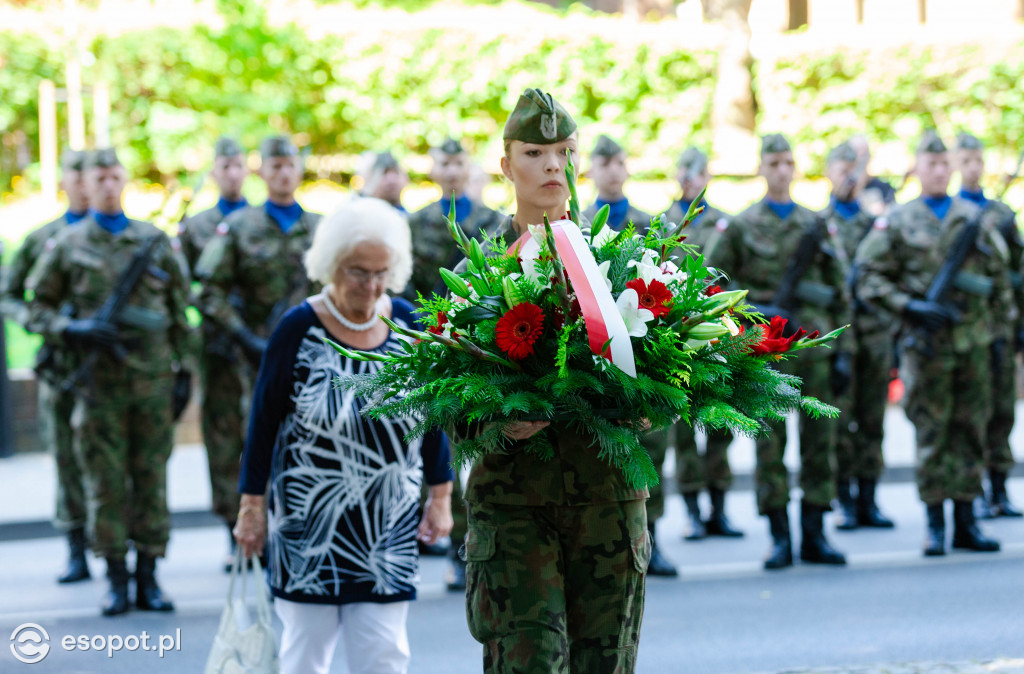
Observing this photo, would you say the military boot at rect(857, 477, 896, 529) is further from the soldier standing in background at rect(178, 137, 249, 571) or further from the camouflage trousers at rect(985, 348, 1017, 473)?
the soldier standing in background at rect(178, 137, 249, 571)

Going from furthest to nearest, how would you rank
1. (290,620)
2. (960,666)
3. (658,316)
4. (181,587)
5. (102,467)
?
(181,587)
(102,467)
(960,666)
(290,620)
(658,316)

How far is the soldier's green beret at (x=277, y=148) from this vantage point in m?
7.74

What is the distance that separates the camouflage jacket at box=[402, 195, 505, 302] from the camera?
7664mm

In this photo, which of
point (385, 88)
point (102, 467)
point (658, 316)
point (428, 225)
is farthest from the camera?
point (385, 88)

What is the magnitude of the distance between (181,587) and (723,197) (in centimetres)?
1155

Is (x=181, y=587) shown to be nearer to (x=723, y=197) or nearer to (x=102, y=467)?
(x=102, y=467)

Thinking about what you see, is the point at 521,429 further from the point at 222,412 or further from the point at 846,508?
the point at 846,508

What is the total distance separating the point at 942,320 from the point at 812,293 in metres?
0.79

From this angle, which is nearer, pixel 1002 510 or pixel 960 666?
pixel 960 666

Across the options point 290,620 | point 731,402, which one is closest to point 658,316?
point 731,402

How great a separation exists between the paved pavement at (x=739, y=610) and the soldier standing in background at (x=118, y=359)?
420 mm

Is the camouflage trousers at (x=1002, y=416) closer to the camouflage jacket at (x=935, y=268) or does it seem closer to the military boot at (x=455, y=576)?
the camouflage jacket at (x=935, y=268)

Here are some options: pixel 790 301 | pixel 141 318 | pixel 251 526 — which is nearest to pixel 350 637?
pixel 251 526

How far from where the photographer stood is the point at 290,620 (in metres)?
3.98
